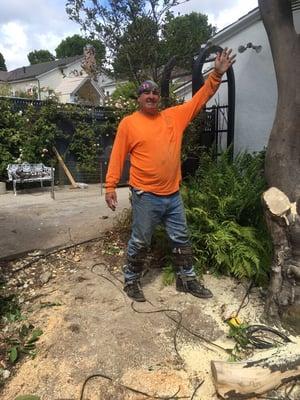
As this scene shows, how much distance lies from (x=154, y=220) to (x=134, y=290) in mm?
704

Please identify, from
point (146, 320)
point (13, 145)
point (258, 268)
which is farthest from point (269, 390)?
point (13, 145)

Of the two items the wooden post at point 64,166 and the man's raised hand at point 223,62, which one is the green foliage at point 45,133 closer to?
the wooden post at point 64,166

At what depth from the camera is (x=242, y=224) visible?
4.84 metres

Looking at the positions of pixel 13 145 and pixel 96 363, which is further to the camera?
pixel 13 145

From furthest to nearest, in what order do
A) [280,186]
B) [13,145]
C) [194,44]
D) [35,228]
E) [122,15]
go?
[13,145] → [194,44] → [122,15] → [35,228] → [280,186]

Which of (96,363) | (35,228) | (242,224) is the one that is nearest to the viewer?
(96,363)

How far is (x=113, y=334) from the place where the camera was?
3404 mm

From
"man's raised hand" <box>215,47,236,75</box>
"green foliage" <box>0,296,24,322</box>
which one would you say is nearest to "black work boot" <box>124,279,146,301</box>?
"green foliage" <box>0,296,24,322</box>

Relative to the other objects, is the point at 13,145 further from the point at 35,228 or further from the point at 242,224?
the point at 242,224

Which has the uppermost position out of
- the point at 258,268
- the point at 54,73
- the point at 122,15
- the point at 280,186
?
the point at 54,73

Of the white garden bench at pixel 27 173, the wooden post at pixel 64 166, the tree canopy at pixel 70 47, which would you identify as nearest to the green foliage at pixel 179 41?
the white garden bench at pixel 27 173

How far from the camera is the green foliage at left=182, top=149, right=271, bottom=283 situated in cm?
429

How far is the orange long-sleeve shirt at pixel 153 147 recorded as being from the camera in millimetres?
3754

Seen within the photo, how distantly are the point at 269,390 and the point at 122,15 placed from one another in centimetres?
594
